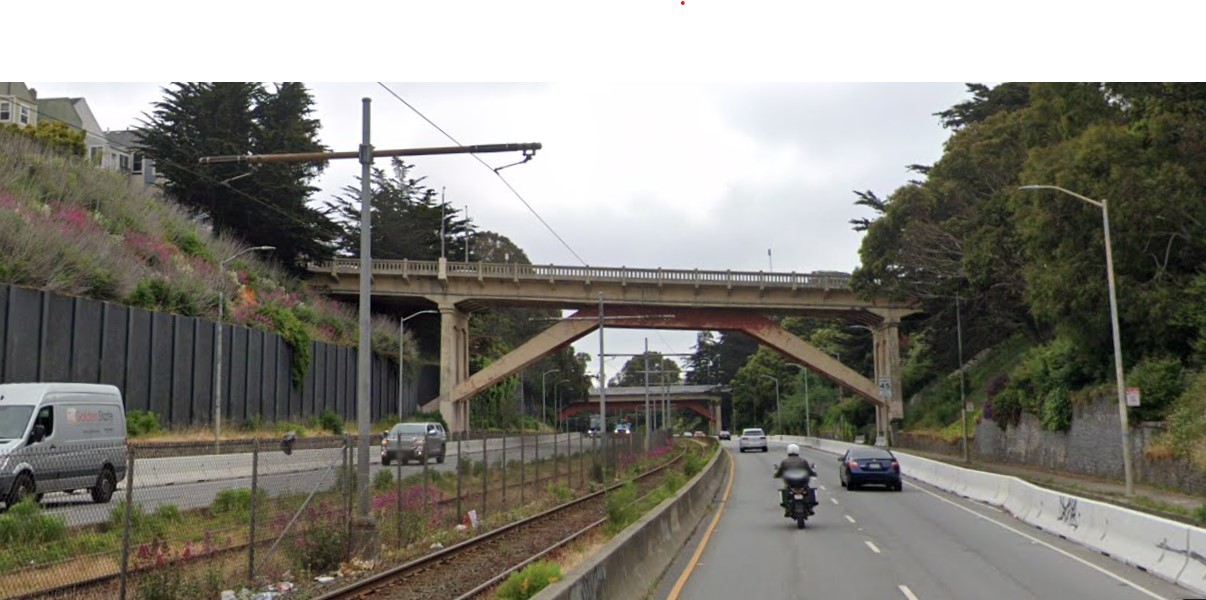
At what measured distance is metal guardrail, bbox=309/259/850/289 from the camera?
68688 mm

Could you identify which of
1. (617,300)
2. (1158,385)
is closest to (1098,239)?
(1158,385)

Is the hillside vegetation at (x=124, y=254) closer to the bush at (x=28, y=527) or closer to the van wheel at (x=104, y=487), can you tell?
the van wheel at (x=104, y=487)

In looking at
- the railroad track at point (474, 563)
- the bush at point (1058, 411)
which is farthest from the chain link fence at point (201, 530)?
the bush at point (1058, 411)

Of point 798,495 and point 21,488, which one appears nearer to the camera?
point 21,488

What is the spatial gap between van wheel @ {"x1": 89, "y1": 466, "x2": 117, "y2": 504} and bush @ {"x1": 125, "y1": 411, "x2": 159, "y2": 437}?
17.6 m

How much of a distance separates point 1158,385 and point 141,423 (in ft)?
114

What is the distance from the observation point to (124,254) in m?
45.0

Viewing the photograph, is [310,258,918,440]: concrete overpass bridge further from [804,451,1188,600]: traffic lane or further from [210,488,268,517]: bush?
[210,488,268,517]: bush

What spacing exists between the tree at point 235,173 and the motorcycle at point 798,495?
4715 cm

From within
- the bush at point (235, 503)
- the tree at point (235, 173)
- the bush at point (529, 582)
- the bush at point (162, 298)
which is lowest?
the bush at point (529, 582)

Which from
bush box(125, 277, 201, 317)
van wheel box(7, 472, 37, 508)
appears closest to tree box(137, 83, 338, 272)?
bush box(125, 277, 201, 317)

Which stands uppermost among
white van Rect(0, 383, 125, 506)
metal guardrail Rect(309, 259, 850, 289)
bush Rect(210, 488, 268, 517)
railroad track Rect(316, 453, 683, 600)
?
metal guardrail Rect(309, 259, 850, 289)

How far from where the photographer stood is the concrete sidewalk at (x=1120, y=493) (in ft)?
72.2

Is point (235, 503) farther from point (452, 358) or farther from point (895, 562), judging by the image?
point (452, 358)
